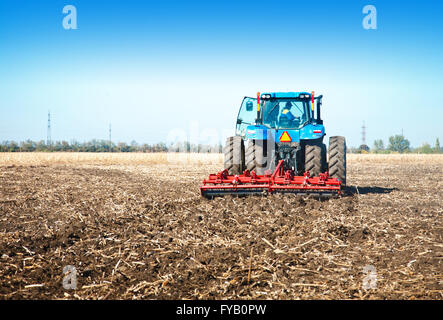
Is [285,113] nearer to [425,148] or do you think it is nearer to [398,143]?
[425,148]

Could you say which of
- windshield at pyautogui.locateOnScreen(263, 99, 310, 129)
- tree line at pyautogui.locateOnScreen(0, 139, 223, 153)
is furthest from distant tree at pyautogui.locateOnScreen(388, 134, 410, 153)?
windshield at pyautogui.locateOnScreen(263, 99, 310, 129)

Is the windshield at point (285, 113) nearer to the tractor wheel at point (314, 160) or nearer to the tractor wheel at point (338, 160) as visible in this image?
the tractor wheel at point (314, 160)

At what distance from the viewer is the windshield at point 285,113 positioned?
27.5ft

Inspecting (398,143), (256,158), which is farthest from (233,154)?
(398,143)

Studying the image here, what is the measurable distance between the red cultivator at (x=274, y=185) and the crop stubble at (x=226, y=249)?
190mm

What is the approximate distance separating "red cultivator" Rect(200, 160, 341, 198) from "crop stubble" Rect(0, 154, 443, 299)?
19 centimetres

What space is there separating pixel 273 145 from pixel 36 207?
5103 mm

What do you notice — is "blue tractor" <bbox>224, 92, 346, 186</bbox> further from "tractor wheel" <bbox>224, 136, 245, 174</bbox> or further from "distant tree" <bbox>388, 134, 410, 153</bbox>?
"distant tree" <bbox>388, 134, 410, 153</bbox>

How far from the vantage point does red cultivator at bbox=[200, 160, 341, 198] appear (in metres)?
6.61

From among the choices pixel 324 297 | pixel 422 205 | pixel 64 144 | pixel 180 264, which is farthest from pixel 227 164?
pixel 64 144

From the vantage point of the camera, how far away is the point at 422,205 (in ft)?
22.1

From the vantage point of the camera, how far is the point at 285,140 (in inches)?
302

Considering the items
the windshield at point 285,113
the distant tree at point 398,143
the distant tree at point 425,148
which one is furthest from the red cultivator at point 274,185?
the distant tree at point 398,143
